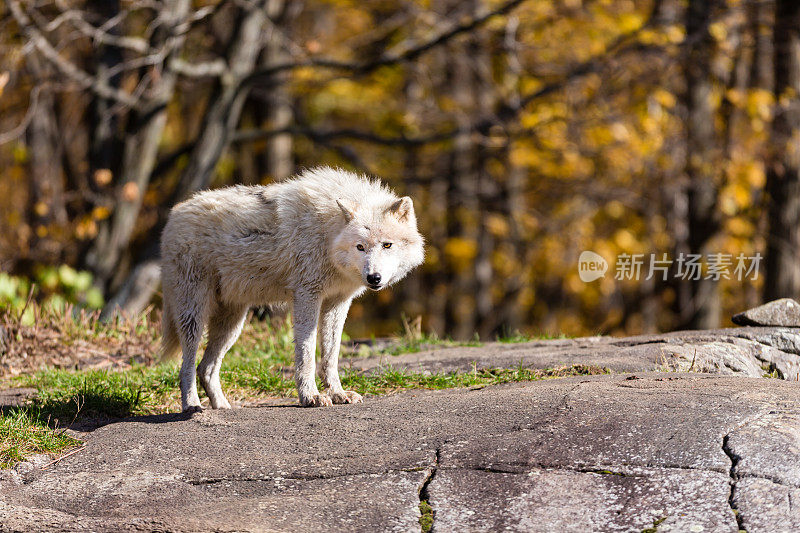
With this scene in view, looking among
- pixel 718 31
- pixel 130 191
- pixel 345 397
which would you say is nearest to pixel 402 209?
pixel 345 397

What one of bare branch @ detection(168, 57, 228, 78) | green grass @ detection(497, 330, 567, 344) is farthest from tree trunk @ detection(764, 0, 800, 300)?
bare branch @ detection(168, 57, 228, 78)

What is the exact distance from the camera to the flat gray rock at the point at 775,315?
332 inches

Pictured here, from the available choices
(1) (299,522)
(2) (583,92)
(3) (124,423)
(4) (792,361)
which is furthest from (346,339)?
(2) (583,92)

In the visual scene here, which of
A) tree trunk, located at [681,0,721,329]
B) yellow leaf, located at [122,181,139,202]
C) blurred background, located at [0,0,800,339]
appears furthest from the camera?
tree trunk, located at [681,0,721,329]

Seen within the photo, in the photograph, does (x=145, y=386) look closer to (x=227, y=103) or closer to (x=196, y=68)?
(x=196, y=68)

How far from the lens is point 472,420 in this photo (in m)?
5.55

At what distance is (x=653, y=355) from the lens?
7.47 metres

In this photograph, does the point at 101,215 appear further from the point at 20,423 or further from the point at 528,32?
the point at 528,32

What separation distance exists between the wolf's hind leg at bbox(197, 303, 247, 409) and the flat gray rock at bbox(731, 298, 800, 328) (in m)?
4.96

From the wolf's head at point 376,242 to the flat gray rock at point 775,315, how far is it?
386 cm

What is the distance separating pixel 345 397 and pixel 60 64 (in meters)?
7.67

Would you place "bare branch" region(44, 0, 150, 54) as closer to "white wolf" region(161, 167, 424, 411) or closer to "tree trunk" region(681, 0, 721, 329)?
"white wolf" region(161, 167, 424, 411)

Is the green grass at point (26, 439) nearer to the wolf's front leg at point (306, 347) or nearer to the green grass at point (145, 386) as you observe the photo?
the green grass at point (145, 386)

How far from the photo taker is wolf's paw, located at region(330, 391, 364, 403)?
6.53 meters
